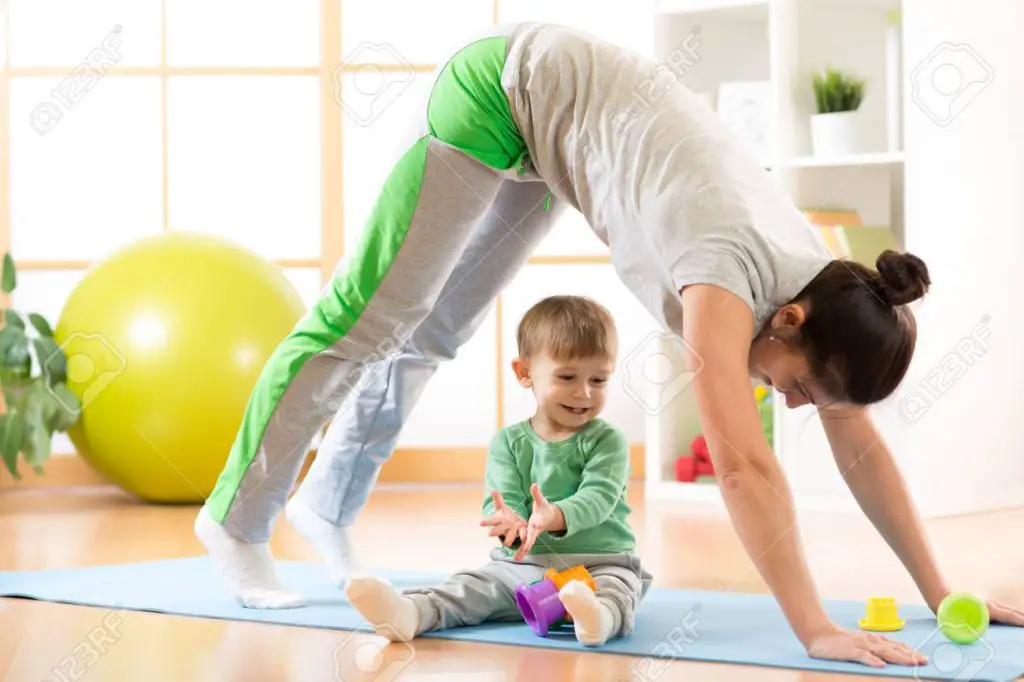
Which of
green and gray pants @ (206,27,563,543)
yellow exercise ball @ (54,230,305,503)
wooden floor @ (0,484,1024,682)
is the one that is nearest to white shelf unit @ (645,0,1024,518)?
wooden floor @ (0,484,1024,682)

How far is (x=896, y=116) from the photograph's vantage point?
3.12 metres

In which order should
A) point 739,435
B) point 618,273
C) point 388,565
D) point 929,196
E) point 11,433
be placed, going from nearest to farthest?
point 739,435 < point 618,273 < point 388,565 < point 929,196 < point 11,433

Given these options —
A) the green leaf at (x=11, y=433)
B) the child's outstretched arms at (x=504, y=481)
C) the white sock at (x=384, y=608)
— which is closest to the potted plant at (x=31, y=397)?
the green leaf at (x=11, y=433)

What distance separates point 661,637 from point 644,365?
192cm

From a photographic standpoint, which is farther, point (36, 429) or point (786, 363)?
point (36, 429)

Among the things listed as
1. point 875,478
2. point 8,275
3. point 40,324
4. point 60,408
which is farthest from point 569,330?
point 8,275

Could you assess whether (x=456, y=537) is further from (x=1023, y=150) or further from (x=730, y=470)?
(x=1023, y=150)

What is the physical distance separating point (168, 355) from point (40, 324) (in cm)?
39

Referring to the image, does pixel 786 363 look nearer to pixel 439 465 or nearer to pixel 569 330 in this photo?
pixel 569 330

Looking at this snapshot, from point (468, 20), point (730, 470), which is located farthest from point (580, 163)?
point (468, 20)

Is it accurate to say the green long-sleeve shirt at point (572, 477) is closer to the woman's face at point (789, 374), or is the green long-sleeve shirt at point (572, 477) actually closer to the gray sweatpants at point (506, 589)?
the gray sweatpants at point (506, 589)

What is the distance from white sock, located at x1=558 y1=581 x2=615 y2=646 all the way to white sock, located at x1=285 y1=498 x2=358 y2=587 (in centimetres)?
47

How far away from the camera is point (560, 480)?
1831 mm

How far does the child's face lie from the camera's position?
183 cm
